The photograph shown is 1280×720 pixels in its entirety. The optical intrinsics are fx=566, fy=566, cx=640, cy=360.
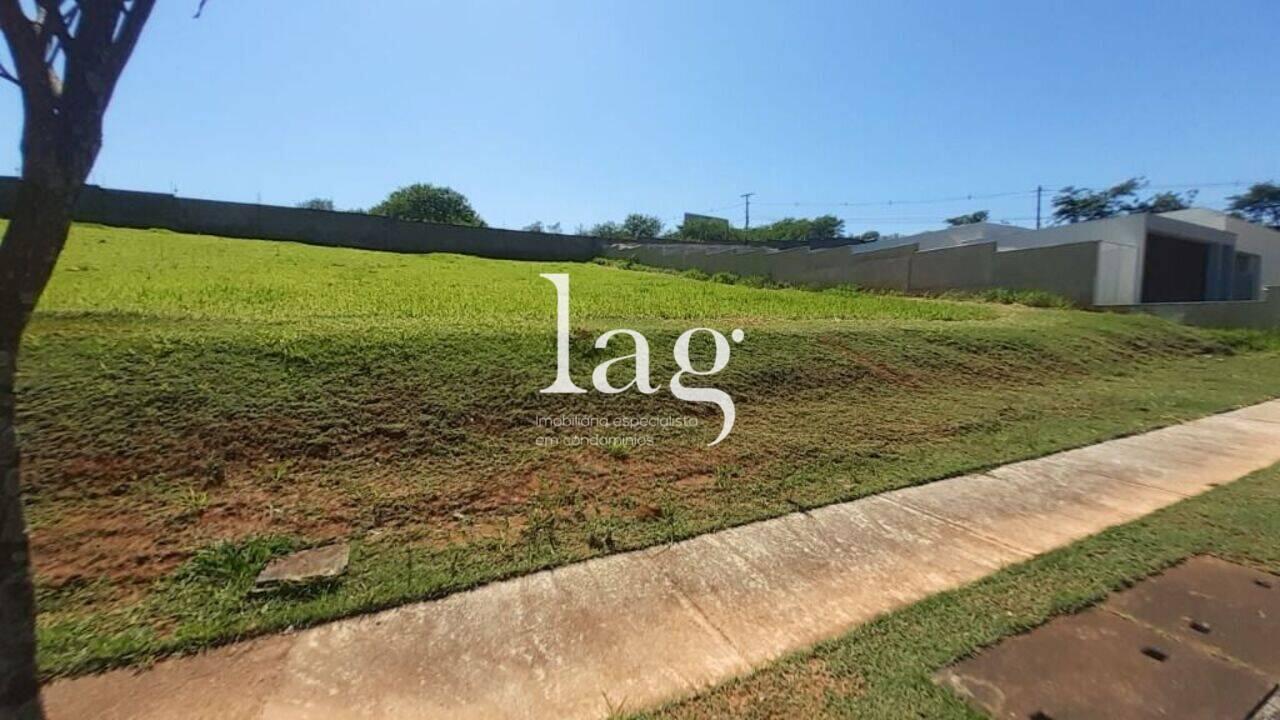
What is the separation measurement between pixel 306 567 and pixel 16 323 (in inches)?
52.1

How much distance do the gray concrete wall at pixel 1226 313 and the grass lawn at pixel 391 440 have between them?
338 inches

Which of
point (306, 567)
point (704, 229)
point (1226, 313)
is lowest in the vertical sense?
point (306, 567)

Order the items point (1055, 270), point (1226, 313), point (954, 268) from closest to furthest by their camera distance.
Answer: point (1226, 313) < point (1055, 270) < point (954, 268)

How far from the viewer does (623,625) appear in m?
2.21

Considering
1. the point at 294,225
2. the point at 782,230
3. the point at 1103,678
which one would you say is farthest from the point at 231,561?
the point at 782,230

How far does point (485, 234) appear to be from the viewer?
82.9 ft

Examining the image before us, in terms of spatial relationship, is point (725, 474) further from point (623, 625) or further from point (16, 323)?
point (16, 323)

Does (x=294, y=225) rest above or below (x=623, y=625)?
above

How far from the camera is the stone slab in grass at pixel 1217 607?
2137 millimetres

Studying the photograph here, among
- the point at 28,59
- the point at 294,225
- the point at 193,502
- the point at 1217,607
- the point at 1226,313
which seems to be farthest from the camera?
the point at 294,225

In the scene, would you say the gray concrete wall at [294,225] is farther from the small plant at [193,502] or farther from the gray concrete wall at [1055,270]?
the small plant at [193,502]

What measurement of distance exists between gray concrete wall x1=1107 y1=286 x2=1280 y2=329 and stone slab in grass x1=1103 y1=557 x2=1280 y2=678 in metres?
14.3

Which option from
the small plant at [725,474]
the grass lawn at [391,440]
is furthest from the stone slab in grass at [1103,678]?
the small plant at [725,474]

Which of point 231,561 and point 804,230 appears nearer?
point 231,561
